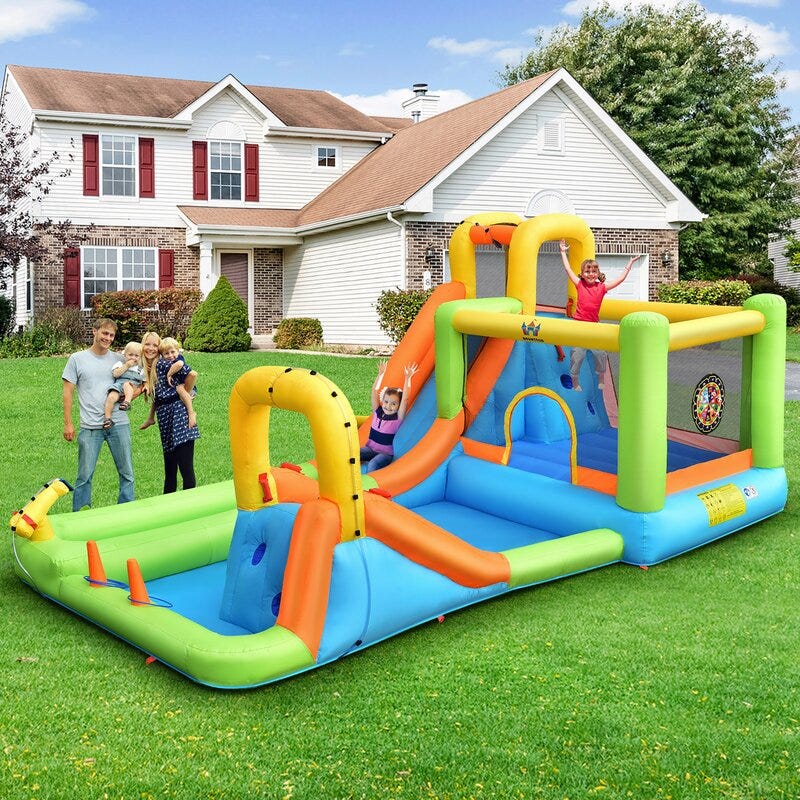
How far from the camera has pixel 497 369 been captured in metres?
8.92

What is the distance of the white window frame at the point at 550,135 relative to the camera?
23000 mm

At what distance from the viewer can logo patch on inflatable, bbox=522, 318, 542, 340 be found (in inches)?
314

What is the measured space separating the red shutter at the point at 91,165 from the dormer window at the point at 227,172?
297 centimetres

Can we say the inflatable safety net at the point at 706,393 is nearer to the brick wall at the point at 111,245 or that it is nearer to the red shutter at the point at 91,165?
the brick wall at the point at 111,245

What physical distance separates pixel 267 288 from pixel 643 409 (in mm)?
20144

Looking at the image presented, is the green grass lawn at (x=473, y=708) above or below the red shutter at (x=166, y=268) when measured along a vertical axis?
below

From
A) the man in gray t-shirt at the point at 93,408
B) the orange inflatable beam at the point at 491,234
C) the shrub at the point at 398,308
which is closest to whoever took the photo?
the man in gray t-shirt at the point at 93,408

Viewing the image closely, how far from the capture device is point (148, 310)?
23.7m

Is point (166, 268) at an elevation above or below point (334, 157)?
below

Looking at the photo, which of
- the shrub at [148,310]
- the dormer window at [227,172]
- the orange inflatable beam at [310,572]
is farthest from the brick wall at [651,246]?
the orange inflatable beam at [310,572]

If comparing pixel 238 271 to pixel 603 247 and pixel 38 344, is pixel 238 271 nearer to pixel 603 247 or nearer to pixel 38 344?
pixel 38 344

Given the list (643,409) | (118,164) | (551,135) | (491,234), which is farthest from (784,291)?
(643,409)

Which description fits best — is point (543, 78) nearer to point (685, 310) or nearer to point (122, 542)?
point (685, 310)

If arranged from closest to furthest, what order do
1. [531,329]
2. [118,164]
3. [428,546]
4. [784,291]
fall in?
1. [428,546]
2. [531,329]
3. [118,164]
4. [784,291]
